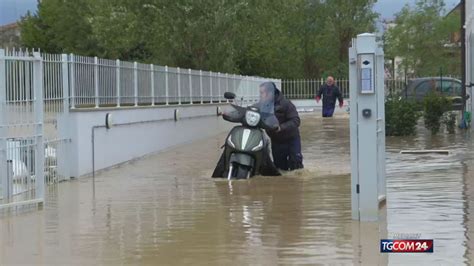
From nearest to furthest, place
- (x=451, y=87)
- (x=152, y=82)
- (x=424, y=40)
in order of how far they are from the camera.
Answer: (x=152, y=82) → (x=451, y=87) → (x=424, y=40)

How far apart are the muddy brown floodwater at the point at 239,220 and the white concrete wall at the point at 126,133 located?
1.91 feet

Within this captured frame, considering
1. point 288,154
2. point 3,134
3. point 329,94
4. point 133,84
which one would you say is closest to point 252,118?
point 288,154

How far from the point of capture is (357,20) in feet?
189

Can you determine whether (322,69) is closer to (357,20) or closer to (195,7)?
(357,20)

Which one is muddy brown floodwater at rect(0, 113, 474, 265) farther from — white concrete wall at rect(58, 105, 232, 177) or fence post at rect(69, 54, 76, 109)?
fence post at rect(69, 54, 76, 109)

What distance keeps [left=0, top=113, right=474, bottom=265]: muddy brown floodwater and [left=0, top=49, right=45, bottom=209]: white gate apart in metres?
0.44

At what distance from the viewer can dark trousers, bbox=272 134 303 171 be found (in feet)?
51.3

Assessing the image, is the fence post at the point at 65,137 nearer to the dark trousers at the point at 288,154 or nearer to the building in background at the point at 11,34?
the dark trousers at the point at 288,154

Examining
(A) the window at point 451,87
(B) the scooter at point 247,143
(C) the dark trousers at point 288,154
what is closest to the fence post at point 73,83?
(B) the scooter at point 247,143

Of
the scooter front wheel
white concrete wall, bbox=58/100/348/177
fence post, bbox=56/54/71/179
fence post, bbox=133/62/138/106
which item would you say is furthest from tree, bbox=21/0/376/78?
the scooter front wheel

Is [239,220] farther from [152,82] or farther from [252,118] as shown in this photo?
[152,82]

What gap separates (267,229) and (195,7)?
27694 millimetres

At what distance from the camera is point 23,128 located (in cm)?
1252

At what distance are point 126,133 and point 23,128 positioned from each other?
697 centimetres
